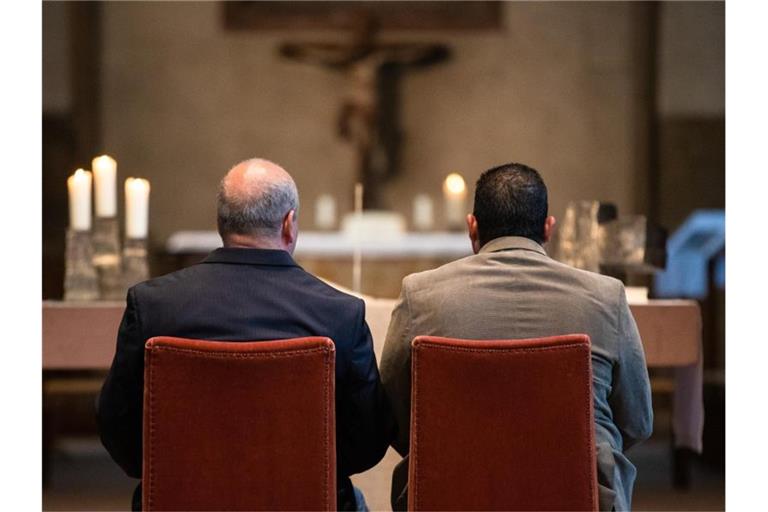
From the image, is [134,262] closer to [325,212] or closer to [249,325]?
[249,325]

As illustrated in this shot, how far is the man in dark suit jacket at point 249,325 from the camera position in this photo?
2146 mm

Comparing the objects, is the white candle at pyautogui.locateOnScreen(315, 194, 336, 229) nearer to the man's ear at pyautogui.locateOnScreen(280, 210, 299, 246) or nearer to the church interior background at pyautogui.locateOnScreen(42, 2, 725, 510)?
the church interior background at pyautogui.locateOnScreen(42, 2, 725, 510)

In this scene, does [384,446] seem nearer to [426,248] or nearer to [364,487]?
[364,487]

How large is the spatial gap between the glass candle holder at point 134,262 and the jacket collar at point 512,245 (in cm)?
153

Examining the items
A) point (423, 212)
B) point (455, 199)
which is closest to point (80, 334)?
point (455, 199)

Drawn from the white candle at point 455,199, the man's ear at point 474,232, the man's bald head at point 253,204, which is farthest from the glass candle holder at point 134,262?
the man's ear at point 474,232

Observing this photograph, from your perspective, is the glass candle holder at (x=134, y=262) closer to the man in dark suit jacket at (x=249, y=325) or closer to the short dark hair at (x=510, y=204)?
the man in dark suit jacket at (x=249, y=325)

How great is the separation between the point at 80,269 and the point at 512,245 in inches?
66.8

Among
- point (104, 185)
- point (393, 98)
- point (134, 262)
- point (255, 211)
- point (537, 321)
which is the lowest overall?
point (537, 321)

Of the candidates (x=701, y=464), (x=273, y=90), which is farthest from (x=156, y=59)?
(x=701, y=464)

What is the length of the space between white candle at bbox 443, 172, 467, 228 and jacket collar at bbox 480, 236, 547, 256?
1540 millimetres

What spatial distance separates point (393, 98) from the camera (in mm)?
8062

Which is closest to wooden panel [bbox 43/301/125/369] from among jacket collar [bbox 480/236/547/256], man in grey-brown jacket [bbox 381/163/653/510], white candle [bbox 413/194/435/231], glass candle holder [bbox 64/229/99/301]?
glass candle holder [bbox 64/229/99/301]
